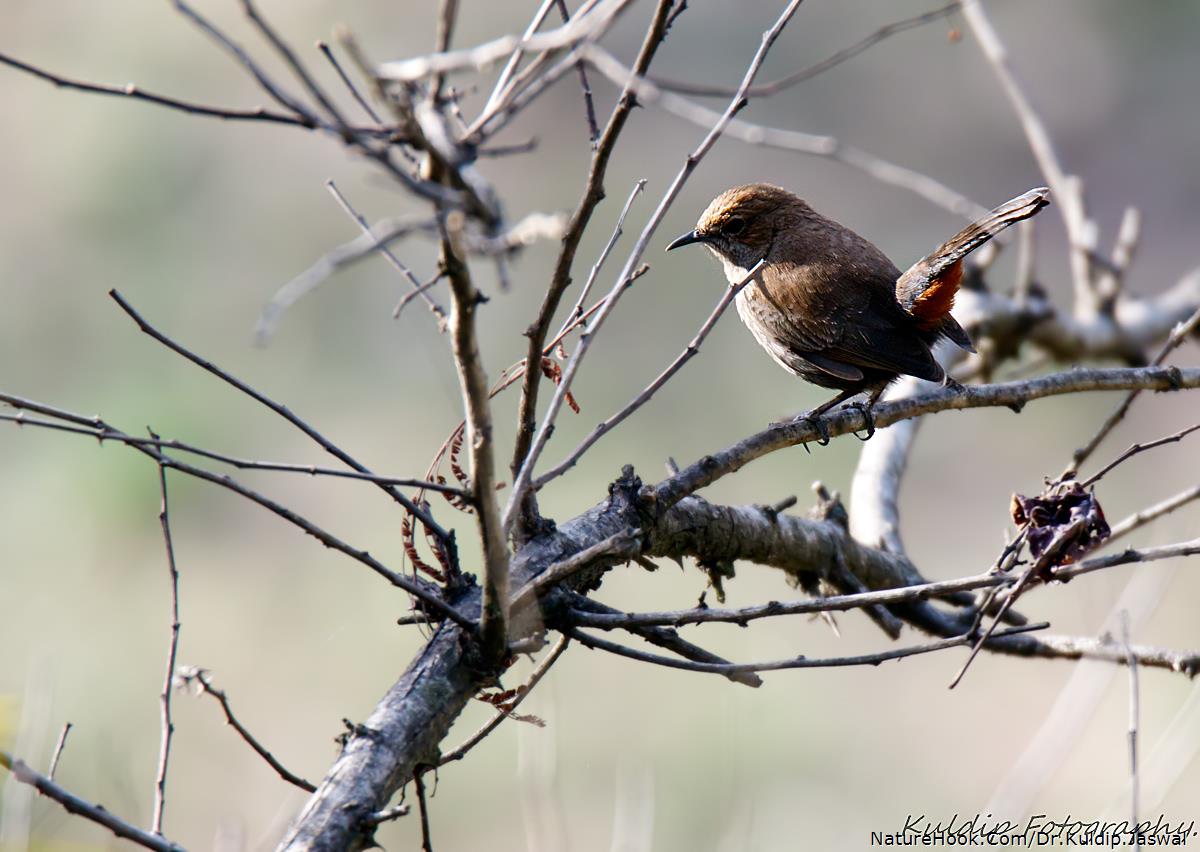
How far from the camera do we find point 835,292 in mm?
4016

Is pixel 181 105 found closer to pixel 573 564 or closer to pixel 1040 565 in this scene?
pixel 573 564

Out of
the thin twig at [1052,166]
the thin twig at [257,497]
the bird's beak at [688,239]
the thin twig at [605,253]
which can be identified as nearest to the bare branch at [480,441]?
the thin twig at [257,497]

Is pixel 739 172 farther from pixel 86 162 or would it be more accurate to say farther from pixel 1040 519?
pixel 1040 519

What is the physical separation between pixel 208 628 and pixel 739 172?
779cm

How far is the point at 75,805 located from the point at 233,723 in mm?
460

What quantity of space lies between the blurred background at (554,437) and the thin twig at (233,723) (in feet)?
0.40

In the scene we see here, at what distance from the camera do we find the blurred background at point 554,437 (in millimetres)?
7309

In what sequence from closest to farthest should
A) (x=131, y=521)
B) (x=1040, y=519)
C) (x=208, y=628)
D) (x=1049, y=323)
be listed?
(x=1040, y=519) → (x=1049, y=323) → (x=208, y=628) → (x=131, y=521)

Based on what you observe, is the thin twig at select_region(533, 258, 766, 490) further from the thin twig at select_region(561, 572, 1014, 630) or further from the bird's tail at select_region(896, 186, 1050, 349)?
the bird's tail at select_region(896, 186, 1050, 349)

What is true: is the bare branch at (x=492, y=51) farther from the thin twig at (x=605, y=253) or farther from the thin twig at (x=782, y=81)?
the thin twig at (x=605, y=253)

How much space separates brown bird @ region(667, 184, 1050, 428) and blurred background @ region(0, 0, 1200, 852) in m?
1.12

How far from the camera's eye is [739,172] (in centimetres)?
1304

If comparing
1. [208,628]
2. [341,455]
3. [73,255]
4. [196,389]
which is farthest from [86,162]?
[341,455]

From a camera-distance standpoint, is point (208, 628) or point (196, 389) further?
point (196, 389)
